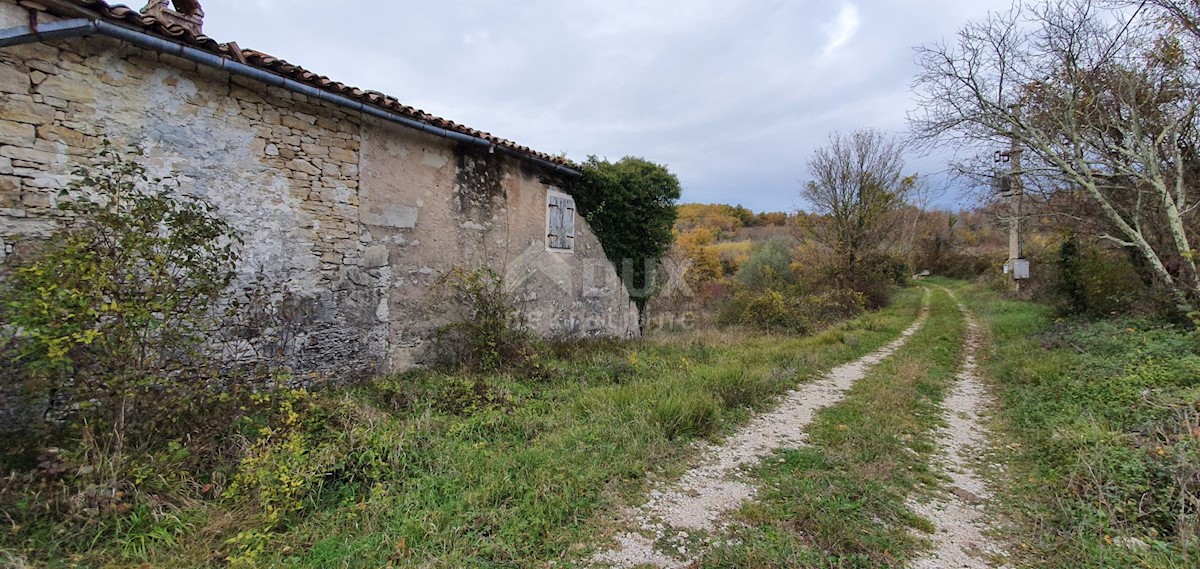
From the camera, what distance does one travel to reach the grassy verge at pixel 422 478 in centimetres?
278

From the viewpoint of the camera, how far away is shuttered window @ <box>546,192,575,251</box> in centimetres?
874

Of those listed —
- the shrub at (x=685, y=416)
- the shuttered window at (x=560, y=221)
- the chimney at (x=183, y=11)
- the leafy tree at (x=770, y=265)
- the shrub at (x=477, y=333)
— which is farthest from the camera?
the leafy tree at (x=770, y=265)

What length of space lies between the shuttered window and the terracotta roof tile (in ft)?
5.63

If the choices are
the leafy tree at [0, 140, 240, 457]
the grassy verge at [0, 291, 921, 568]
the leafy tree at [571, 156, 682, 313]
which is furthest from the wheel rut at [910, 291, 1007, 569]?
the leafy tree at [571, 156, 682, 313]

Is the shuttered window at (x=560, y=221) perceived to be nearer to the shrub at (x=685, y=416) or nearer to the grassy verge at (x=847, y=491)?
the shrub at (x=685, y=416)

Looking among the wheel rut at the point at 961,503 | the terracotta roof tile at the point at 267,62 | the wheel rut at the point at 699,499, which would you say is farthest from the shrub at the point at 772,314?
the terracotta roof tile at the point at 267,62

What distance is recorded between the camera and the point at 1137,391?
16.3 ft

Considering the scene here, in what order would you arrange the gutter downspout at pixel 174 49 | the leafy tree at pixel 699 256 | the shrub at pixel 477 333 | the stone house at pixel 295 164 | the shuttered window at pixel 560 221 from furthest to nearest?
the leafy tree at pixel 699 256, the shuttered window at pixel 560 221, the shrub at pixel 477 333, the stone house at pixel 295 164, the gutter downspout at pixel 174 49

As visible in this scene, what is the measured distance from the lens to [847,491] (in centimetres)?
353

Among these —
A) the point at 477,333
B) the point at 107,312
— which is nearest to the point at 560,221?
the point at 477,333

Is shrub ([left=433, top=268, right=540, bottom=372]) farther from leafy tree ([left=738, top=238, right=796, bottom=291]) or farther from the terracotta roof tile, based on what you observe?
leafy tree ([left=738, top=238, right=796, bottom=291])

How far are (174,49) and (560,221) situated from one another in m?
5.69

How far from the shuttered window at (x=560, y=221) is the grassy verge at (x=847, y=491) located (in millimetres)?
5349

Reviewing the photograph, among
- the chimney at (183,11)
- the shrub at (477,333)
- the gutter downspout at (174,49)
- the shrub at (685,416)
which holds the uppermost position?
the chimney at (183,11)
